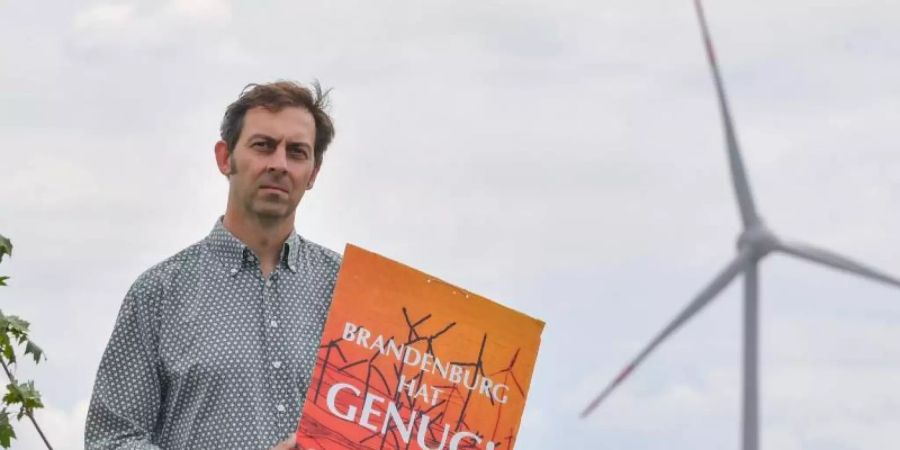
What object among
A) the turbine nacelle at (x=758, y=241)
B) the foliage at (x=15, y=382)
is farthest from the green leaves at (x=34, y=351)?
the turbine nacelle at (x=758, y=241)

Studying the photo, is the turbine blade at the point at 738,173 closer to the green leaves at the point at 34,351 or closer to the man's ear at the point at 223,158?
the man's ear at the point at 223,158

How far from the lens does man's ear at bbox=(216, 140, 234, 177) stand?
905 cm

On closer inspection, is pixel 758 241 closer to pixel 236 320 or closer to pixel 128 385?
pixel 236 320

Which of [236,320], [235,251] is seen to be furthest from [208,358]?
[235,251]

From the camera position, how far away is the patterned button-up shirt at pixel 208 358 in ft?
28.3

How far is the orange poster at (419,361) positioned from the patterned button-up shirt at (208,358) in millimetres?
390

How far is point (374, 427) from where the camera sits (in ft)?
28.1

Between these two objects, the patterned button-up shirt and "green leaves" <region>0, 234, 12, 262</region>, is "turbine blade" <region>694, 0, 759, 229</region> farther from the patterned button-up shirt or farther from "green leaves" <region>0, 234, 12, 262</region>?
"green leaves" <region>0, 234, 12, 262</region>

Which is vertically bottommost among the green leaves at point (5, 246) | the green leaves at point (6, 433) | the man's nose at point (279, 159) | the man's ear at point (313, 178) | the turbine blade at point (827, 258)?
the turbine blade at point (827, 258)

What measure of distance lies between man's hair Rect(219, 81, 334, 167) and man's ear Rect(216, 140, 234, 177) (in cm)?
3

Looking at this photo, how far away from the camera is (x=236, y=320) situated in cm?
890

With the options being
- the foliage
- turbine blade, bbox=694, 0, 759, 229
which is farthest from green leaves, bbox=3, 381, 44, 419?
turbine blade, bbox=694, 0, 759, 229

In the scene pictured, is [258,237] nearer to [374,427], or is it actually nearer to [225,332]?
[225,332]

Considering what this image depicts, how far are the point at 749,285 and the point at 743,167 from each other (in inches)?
98.9
